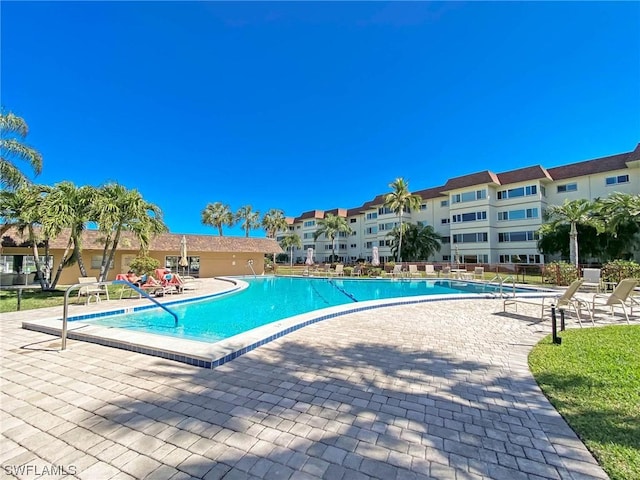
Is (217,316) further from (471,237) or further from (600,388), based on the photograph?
(471,237)

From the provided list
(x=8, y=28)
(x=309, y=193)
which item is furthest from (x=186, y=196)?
(x=8, y=28)

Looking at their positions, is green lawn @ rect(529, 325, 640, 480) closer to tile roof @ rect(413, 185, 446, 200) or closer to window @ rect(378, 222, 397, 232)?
tile roof @ rect(413, 185, 446, 200)

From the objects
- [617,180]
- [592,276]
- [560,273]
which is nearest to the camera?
[592,276]

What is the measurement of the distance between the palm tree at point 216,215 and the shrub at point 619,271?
44.7m

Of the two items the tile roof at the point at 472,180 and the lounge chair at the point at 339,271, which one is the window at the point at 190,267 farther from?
the tile roof at the point at 472,180

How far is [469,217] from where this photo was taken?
34000 mm

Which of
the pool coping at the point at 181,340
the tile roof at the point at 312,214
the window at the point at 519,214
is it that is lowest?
the pool coping at the point at 181,340

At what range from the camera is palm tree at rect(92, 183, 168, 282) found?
12266mm

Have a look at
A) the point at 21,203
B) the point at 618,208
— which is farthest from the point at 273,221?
the point at 618,208

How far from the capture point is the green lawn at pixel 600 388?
2.41 m

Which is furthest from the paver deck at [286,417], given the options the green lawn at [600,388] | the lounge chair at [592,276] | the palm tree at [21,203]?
the lounge chair at [592,276]

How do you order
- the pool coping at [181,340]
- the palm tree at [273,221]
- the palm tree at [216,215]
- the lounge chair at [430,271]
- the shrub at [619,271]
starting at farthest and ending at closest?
the palm tree at [273,221], the palm tree at [216,215], the lounge chair at [430,271], the shrub at [619,271], the pool coping at [181,340]

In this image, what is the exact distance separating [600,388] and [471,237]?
110ft

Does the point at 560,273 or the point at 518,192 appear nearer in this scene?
the point at 560,273
